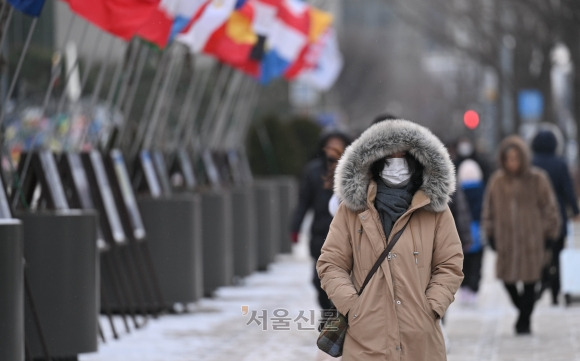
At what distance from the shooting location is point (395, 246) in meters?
6.75

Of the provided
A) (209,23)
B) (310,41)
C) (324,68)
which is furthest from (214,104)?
(324,68)

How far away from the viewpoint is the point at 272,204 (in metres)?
21.5

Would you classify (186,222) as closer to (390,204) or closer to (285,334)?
(285,334)

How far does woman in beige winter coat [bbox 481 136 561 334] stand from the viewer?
519 inches

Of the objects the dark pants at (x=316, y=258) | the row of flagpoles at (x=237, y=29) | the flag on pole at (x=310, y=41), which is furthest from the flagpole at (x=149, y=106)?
the flag on pole at (x=310, y=41)

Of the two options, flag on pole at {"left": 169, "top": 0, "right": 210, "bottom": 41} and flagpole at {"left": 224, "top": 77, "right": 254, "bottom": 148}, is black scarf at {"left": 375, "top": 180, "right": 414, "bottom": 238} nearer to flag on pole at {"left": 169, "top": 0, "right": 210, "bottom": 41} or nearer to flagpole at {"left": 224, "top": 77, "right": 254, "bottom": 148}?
flag on pole at {"left": 169, "top": 0, "right": 210, "bottom": 41}

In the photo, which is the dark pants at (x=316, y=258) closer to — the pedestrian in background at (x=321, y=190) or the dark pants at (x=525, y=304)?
the pedestrian in background at (x=321, y=190)

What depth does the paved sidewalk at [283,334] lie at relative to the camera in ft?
39.3

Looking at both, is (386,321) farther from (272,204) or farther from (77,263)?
(272,204)

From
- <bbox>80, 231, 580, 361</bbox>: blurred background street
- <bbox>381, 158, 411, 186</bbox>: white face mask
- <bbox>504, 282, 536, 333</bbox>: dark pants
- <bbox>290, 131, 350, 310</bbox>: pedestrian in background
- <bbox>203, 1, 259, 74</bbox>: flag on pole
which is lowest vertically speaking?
<bbox>80, 231, 580, 361</bbox>: blurred background street

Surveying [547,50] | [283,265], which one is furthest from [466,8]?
[283,265]

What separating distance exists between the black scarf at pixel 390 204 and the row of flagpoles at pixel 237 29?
4947mm

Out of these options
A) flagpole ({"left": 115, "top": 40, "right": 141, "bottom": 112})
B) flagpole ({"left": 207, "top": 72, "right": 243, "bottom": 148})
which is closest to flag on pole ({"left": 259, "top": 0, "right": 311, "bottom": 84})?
flagpole ({"left": 207, "top": 72, "right": 243, "bottom": 148})

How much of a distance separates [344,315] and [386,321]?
21 cm
